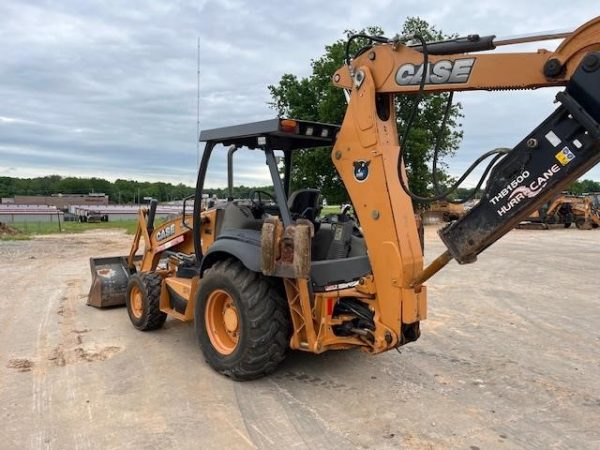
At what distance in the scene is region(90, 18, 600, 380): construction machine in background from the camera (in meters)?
3.31

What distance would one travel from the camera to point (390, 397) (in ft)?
14.3

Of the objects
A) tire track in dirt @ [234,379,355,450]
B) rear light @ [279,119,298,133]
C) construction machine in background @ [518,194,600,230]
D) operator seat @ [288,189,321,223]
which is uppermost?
rear light @ [279,119,298,133]

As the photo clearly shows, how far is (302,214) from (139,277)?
243 cm

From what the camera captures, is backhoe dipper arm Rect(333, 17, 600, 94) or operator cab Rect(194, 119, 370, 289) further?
operator cab Rect(194, 119, 370, 289)

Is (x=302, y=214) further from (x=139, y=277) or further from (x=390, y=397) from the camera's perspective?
(x=139, y=277)

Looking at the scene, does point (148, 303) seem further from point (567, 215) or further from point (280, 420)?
point (567, 215)

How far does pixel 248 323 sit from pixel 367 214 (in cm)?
136

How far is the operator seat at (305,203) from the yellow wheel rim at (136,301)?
2369mm

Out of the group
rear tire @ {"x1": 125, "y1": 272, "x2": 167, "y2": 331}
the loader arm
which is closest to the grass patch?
rear tire @ {"x1": 125, "y1": 272, "x2": 167, "y2": 331}

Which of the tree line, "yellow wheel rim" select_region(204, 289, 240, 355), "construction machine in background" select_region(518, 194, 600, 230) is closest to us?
"yellow wheel rim" select_region(204, 289, 240, 355)

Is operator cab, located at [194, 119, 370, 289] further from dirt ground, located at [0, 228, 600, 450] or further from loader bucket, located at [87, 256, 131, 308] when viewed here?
loader bucket, located at [87, 256, 131, 308]

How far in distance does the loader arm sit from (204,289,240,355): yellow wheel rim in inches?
58.3

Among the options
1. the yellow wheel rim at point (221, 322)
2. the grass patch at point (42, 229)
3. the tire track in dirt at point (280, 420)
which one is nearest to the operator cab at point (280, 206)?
the yellow wheel rim at point (221, 322)

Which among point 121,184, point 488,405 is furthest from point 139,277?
point 121,184
